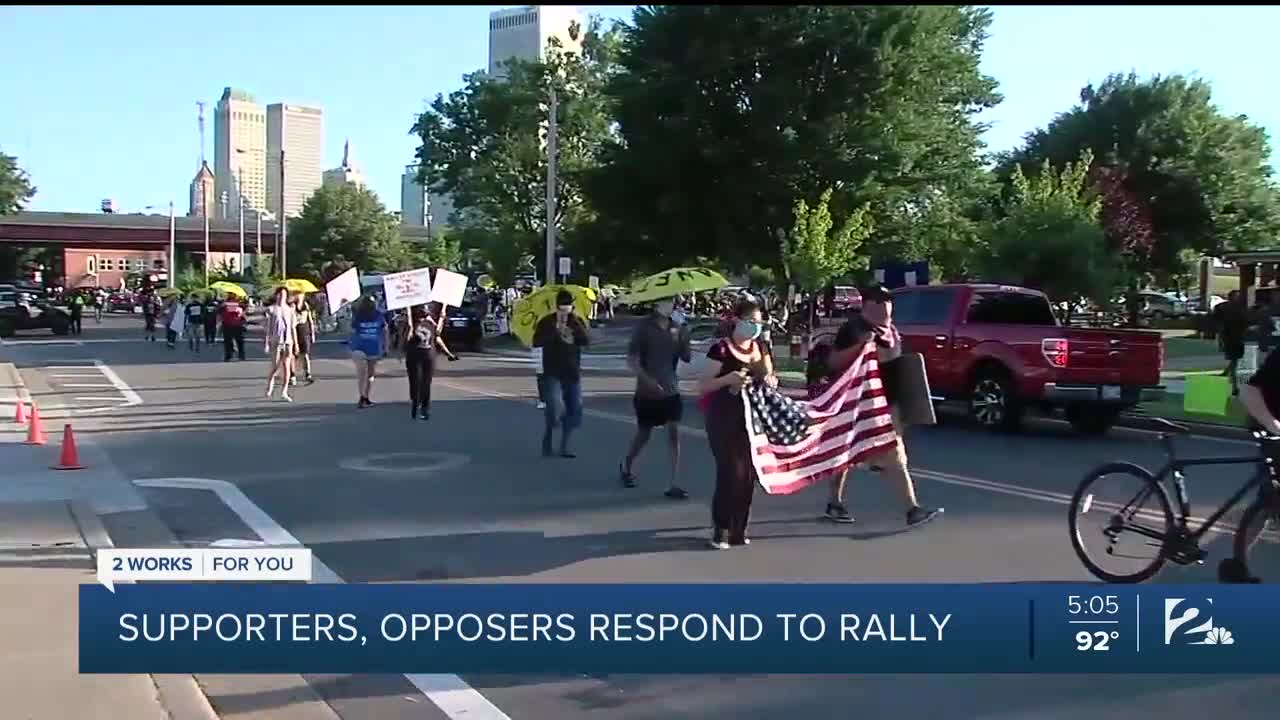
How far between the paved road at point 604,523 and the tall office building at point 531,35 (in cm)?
2022

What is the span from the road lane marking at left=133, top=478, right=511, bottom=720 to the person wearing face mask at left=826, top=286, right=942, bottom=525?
398cm

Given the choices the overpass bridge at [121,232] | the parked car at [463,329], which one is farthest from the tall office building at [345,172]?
the parked car at [463,329]

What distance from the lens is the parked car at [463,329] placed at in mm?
38750

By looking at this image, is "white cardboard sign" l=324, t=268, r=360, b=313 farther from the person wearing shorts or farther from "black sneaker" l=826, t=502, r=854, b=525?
"black sneaker" l=826, t=502, r=854, b=525

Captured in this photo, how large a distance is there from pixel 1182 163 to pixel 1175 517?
5265cm

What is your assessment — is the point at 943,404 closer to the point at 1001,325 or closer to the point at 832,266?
the point at 1001,325

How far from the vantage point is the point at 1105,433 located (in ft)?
53.4

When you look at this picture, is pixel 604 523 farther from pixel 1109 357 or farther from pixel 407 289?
pixel 407 289

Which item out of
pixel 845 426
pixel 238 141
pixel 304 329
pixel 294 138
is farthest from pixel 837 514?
pixel 238 141

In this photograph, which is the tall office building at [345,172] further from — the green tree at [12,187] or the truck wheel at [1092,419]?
the truck wheel at [1092,419]

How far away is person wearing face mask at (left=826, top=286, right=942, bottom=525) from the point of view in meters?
9.65

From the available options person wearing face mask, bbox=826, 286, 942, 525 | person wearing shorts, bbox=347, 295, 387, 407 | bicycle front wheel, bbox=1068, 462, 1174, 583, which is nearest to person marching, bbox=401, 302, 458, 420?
person wearing shorts, bbox=347, 295, 387, 407

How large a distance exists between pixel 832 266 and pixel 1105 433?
16.4 metres

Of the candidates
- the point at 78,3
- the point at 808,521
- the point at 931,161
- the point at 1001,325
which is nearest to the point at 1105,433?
the point at 1001,325
